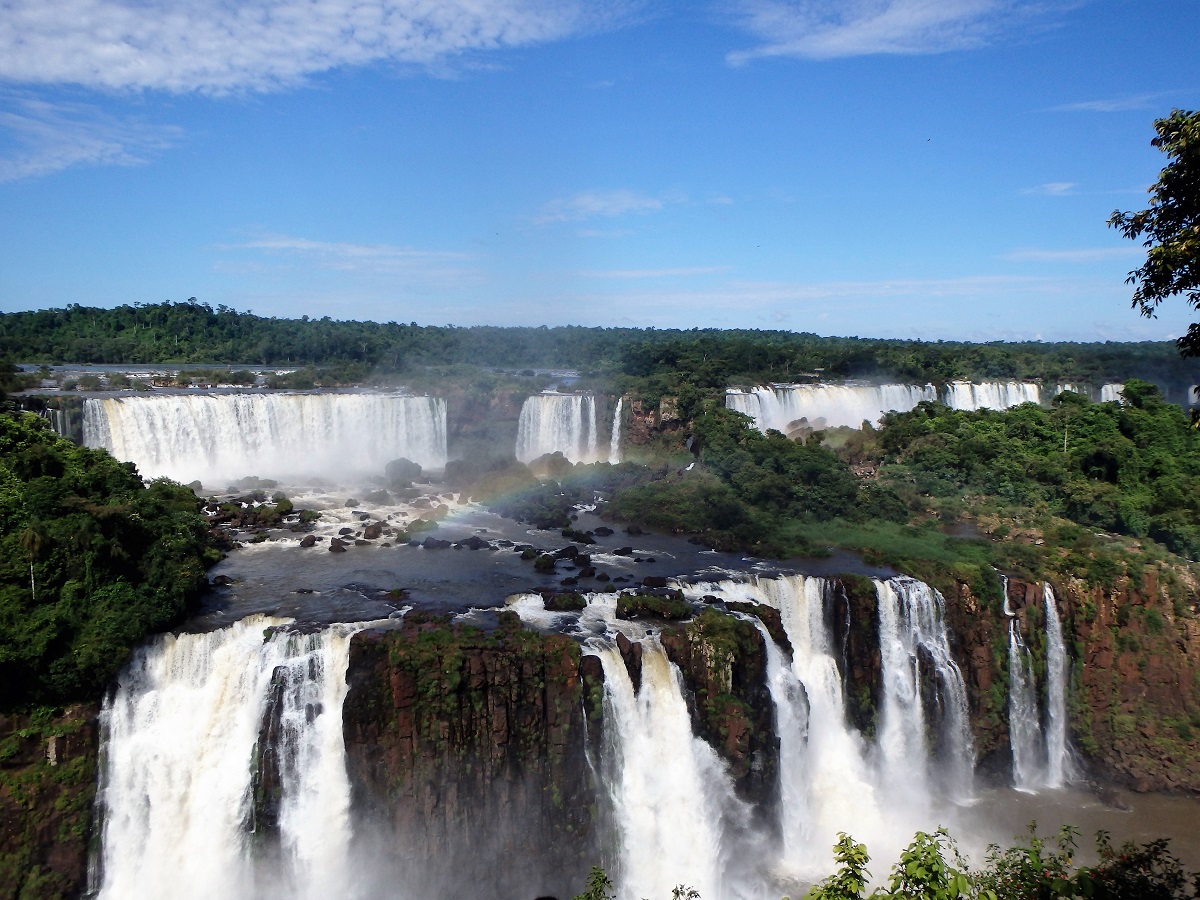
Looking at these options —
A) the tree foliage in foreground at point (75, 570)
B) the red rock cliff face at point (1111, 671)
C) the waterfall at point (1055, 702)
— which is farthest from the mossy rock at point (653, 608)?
the waterfall at point (1055, 702)

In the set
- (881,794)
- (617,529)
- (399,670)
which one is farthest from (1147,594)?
(399,670)

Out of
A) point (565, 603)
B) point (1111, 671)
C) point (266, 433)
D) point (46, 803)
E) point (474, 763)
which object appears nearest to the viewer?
point (46, 803)

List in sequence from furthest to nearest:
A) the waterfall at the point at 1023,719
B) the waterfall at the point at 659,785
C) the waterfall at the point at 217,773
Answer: the waterfall at the point at 1023,719
the waterfall at the point at 659,785
the waterfall at the point at 217,773

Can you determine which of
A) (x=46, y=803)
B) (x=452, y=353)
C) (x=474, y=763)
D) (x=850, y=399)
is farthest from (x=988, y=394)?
(x=46, y=803)

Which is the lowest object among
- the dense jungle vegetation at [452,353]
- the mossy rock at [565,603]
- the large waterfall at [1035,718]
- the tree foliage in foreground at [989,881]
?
the large waterfall at [1035,718]

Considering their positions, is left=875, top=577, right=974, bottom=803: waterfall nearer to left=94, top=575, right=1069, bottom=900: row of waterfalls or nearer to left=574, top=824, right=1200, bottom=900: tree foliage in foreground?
left=94, top=575, right=1069, bottom=900: row of waterfalls

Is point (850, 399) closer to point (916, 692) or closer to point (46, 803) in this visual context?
point (916, 692)

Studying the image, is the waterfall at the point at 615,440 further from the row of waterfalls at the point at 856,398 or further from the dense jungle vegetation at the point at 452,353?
the dense jungle vegetation at the point at 452,353

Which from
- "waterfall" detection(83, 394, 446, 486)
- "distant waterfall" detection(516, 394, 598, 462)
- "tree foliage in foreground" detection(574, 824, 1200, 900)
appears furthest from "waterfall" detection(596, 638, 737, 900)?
"distant waterfall" detection(516, 394, 598, 462)

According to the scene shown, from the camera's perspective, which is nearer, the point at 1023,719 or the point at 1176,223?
the point at 1176,223
